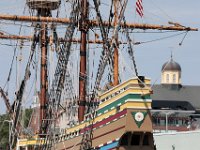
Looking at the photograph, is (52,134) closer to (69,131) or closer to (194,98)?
(69,131)

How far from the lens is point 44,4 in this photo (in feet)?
213

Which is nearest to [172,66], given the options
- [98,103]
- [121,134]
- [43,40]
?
[43,40]

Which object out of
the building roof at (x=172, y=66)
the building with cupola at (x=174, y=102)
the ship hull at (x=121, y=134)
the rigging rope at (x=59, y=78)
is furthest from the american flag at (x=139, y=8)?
the building roof at (x=172, y=66)

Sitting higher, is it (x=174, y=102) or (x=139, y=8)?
(x=139, y=8)

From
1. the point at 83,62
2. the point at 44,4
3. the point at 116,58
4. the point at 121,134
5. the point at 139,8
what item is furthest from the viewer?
the point at 44,4

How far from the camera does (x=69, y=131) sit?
45531 mm

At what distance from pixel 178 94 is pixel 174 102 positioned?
6467 millimetres

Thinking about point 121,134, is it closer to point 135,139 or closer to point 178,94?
point 135,139

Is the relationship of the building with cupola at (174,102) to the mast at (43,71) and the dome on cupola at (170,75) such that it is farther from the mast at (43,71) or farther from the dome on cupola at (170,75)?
the mast at (43,71)

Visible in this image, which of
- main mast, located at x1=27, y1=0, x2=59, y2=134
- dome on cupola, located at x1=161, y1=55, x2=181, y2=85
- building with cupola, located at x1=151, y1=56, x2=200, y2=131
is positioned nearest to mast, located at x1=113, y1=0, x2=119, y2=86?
main mast, located at x1=27, y1=0, x2=59, y2=134

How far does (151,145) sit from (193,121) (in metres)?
77.1

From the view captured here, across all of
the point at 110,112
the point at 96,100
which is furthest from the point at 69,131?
the point at 110,112

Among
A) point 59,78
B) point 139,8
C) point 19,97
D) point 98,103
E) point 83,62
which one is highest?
point 139,8

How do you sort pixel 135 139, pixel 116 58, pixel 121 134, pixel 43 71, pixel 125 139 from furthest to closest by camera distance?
pixel 43 71, pixel 116 58, pixel 135 139, pixel 125 139, pixel 121 134
